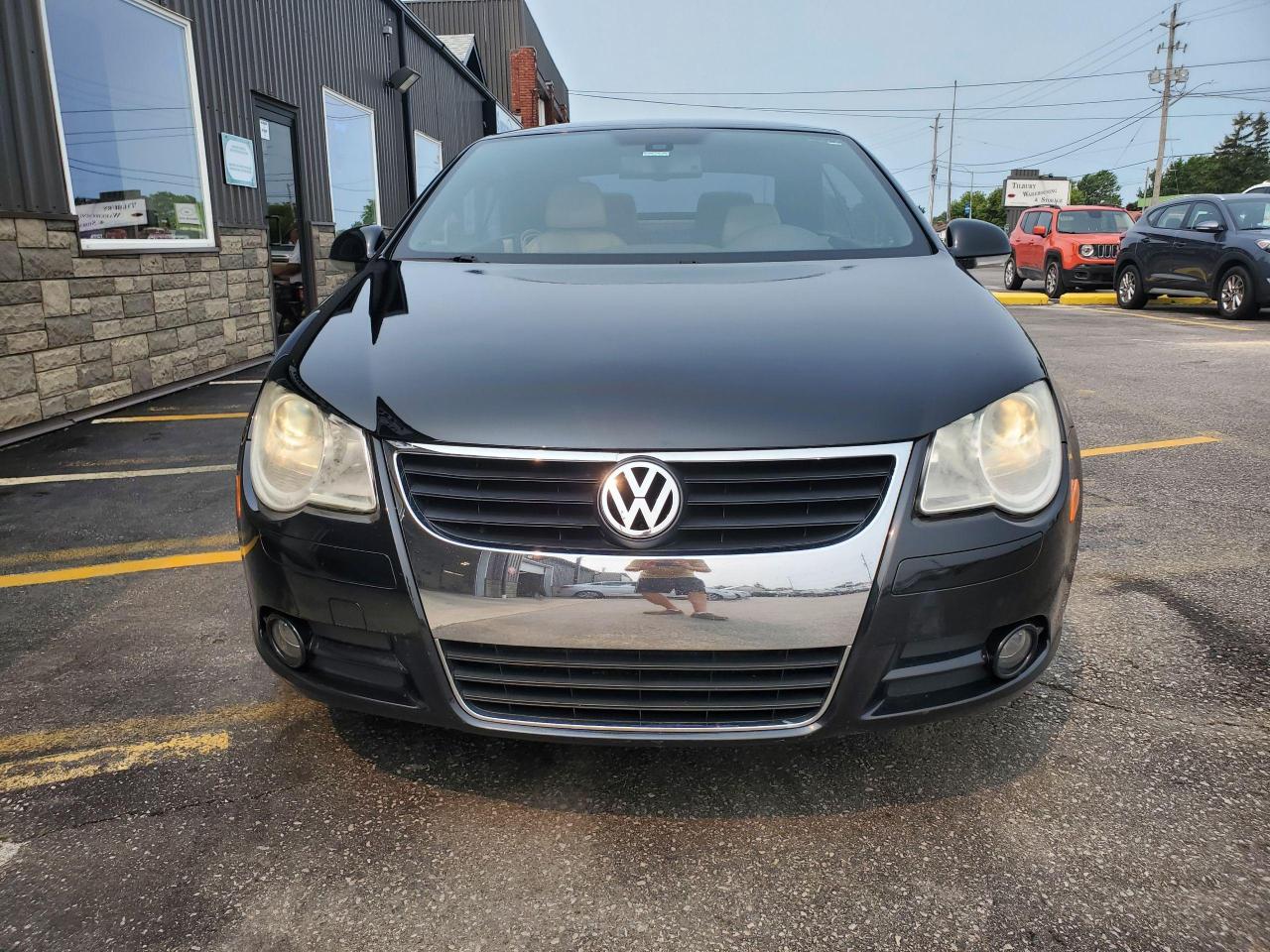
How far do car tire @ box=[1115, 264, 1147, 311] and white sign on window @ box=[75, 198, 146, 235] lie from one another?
42.0ft

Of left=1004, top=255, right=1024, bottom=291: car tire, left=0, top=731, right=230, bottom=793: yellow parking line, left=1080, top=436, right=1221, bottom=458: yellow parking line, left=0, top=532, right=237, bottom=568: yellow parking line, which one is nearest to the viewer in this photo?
left=0, top=731, right=230, bottom=793: yellow parking line

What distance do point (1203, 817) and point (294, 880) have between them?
179 centimetres

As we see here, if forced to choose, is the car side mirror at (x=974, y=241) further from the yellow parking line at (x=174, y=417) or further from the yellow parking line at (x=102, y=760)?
the yellow parking line at (x=174, y=417)

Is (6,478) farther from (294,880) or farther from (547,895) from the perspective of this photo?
(547,895)

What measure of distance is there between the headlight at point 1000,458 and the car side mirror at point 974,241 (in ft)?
4.44

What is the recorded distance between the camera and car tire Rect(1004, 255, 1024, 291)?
18.3m

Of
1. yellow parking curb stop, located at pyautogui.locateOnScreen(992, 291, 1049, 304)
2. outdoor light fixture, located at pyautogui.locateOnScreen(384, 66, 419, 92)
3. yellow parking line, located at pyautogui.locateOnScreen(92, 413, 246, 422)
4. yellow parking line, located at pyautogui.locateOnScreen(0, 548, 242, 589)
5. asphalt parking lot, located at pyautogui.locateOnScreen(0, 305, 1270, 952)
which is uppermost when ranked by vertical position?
outdoor light fixture, located at pyautogui.locateOnScreen(384, 66, 419, 92)

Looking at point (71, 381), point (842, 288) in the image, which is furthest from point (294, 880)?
point (71, 381)

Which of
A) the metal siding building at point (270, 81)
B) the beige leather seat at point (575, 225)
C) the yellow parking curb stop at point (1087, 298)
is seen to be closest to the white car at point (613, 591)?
the beige leather seat at point (575, 225)

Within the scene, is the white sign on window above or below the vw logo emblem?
above

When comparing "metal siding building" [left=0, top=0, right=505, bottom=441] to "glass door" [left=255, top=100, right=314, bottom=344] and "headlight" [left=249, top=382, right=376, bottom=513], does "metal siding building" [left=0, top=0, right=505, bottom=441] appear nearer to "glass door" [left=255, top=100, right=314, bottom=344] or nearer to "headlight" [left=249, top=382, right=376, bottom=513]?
"glass door" [left=255, top=100, right=314, bottom=344]

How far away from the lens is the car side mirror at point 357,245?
3.15 meters

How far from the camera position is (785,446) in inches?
66.7

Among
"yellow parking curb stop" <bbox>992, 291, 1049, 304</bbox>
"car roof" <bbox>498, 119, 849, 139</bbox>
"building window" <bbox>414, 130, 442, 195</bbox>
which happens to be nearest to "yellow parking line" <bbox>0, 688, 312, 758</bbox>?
"car roof" <bbox>498, 119, 849, 139</bbox>
